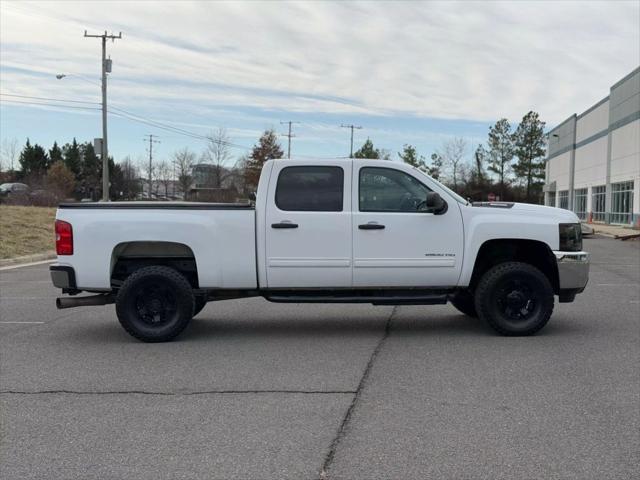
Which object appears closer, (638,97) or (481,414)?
(481,414)

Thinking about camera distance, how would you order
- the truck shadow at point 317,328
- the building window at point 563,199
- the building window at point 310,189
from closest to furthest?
the building window at point 310,189 < the truck shadow at point 317,328 < the building window at point 563,199

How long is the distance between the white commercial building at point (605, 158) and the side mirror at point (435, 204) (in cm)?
3978

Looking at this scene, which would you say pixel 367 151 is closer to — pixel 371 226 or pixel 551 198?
pixel 551 198

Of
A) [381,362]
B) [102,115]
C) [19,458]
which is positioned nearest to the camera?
[19,458]

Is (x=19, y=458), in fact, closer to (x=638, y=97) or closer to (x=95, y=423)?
(x=95, y=423)

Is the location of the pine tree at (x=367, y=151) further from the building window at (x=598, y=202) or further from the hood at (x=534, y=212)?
the hood at (x=534, y=212)

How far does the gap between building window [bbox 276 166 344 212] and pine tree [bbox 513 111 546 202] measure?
91824mm

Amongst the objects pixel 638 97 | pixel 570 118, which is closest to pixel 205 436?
pixel 638 97

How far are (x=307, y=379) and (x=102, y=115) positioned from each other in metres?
40.5

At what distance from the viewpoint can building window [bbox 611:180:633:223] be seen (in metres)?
47.1

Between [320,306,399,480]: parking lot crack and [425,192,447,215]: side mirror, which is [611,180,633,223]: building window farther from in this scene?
[320,306,399,480]: parking lot crack

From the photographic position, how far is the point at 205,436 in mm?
4688

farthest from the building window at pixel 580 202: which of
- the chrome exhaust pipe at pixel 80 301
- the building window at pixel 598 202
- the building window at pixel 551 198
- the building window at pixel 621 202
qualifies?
the chrome exhaust pipe at pixel 80 301

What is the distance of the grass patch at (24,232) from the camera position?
2027 centimetres
